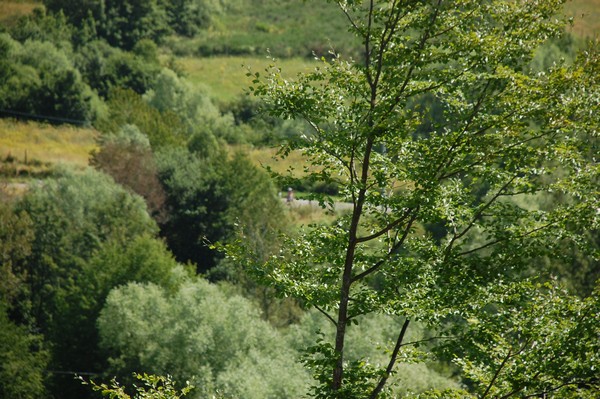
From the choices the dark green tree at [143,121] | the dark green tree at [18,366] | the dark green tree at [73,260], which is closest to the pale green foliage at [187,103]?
the dark green tree at [143,121]

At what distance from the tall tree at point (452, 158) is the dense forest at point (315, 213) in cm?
4

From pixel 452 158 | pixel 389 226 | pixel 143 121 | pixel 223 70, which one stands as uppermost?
pixel 452 158

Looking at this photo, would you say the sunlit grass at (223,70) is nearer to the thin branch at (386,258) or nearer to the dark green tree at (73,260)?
the dark green tree at (73,260)

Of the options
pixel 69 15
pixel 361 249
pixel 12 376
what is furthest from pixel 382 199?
pixel 69 15

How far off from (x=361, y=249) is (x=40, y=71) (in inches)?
3099

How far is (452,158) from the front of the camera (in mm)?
9430

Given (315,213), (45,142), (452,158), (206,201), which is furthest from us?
(45,142)

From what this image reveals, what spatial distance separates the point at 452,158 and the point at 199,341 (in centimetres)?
2660

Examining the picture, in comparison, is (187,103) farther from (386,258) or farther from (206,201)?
(386,258)

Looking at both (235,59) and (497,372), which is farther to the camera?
(235,59)

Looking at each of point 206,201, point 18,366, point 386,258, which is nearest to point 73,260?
point 18,366

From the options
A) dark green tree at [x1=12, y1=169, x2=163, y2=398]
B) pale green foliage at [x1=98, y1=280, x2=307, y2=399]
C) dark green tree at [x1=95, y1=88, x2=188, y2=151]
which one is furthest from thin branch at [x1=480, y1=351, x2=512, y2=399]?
dark green tree at [x1=95, y1=88, x2=188, y2=151]

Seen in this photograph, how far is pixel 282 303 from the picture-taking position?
45.1m

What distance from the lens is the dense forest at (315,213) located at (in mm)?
9359
